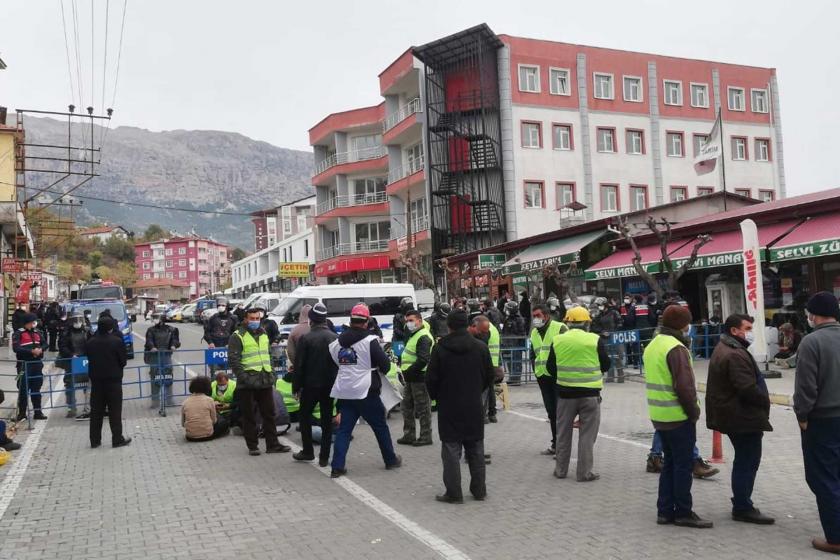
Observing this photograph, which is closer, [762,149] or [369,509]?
[369,509]

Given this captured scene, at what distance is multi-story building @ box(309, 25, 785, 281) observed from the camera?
4091 cm

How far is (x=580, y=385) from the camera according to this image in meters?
7.80

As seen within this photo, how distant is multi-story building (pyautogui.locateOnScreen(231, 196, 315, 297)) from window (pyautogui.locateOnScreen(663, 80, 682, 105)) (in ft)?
92.9

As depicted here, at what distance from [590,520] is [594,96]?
130 feet

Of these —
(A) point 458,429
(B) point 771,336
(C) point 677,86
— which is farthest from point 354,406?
(C) point 677,86

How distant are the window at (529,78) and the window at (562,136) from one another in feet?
7.75

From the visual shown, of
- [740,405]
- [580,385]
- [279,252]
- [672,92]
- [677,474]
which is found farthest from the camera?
[279,252]

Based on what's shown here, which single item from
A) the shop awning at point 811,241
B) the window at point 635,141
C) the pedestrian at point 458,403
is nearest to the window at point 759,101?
the window at point 635,141

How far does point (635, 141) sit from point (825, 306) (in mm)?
41027

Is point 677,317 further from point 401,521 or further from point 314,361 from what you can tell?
point 314,361

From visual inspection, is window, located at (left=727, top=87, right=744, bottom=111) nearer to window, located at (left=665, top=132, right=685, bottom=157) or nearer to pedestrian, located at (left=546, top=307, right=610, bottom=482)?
window, located at (left=665, top=132, right=685, bottom=157)

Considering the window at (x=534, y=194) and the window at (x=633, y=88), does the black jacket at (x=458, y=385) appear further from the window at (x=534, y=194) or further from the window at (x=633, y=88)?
the window at (x=633, y=88)

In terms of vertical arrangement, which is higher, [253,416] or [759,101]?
[759,101]

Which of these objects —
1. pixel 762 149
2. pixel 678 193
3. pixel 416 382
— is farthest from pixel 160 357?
pixel 762 149
